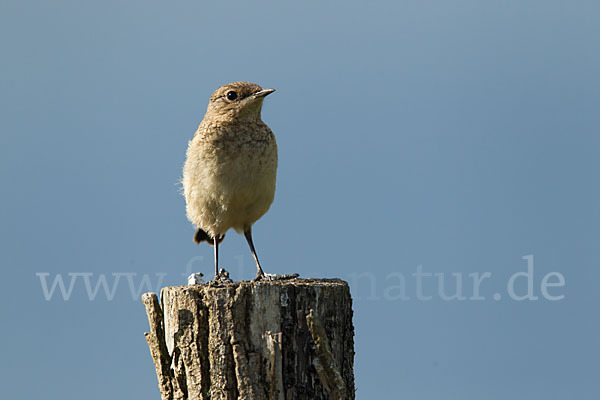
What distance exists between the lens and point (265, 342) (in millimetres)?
4520

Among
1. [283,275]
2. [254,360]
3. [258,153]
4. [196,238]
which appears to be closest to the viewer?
[254,360]

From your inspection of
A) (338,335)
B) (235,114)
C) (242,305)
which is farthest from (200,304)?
(235,114)

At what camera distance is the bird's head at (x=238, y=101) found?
6.98 m

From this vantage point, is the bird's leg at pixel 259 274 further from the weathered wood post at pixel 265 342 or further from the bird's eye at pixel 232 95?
the bird's eye at pixel 232 95

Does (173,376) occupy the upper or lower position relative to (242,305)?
lower

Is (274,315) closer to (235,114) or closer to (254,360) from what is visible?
(254,360)

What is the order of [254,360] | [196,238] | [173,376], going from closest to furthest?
[254,360], [173,376], [196,238]

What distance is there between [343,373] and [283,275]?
1.25 meters

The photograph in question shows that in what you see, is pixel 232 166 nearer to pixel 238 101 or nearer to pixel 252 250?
pixel 238 101

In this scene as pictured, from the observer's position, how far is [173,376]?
16.1ft

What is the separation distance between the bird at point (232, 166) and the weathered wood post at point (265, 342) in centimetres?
173

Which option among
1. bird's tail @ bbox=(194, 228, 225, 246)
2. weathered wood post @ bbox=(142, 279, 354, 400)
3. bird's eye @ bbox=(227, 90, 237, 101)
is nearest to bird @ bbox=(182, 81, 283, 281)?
bird's eye @ bbox=(227, 90, 237, 101)

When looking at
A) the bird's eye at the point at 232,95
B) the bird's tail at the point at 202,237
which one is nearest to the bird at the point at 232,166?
the bird's eye at the point at 232,95

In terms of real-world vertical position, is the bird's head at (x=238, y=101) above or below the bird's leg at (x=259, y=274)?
above
